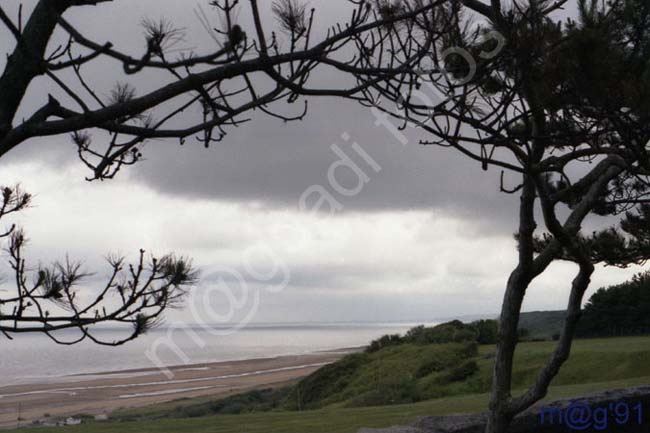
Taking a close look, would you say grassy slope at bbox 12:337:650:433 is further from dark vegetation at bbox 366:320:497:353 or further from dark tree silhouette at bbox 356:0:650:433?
dark vegetation at bbox 366:320:497:353

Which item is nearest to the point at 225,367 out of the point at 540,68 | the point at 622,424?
the point at 622,424

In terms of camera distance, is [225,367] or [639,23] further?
[225,367]

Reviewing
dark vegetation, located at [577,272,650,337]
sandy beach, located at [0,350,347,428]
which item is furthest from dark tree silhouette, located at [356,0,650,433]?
sandy beach, located at [0,350,347,428]

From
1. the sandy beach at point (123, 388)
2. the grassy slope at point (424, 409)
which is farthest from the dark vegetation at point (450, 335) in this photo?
the sandy beach at point (123, 388)

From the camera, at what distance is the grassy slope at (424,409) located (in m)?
10.7

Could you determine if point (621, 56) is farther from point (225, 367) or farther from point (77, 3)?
point (225, 367)

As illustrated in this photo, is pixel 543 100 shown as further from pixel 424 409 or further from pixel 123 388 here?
pixel 123 388

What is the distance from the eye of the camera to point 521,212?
7.27m

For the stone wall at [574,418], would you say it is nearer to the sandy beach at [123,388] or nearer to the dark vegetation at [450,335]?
the dark vegetation at [450,335]

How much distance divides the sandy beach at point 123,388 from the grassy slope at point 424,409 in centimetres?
1302

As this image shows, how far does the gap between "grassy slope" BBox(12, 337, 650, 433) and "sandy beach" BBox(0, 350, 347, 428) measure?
13.0 metres

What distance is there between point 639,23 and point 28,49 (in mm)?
6278

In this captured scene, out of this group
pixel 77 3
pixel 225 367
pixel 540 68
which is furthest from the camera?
pixel 225 367

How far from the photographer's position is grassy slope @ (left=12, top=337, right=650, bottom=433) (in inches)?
423
